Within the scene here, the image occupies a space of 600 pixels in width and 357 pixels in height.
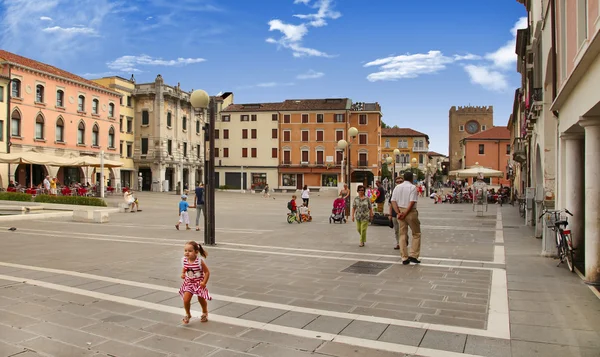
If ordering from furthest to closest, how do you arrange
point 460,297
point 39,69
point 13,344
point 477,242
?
point 39,69
point 477,242
point 460,297
point 13,344

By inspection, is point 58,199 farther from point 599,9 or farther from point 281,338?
point 599,9

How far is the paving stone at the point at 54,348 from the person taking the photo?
14.4 feet

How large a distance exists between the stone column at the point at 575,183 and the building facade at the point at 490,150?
63.8 m

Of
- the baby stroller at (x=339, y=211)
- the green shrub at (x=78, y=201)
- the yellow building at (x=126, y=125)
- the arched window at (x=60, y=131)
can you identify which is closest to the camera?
the baby stroller at (x=339, y=211)

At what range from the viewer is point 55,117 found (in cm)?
4078

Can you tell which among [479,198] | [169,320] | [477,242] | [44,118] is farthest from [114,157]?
[169,320]

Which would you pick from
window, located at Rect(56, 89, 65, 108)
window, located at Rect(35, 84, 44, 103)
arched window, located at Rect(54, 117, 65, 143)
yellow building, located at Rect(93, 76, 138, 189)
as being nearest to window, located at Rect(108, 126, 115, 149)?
yellow building, located at Rect(93, 76, 138, 189)

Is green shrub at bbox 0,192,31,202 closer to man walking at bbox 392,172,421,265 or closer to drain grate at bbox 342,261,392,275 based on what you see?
drain grate at bbox 342,261,392,275

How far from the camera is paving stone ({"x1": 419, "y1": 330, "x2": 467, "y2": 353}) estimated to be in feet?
14.8

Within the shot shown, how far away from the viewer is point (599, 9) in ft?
18.9

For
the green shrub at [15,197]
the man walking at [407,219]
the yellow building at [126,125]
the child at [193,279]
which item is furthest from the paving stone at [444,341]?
the yellow building at [126,125]

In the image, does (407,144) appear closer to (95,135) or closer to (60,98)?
(95,135)

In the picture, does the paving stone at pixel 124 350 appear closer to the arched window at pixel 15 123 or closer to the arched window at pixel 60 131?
the arched window at pixel 15 123

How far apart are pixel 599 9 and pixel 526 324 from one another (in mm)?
4072
